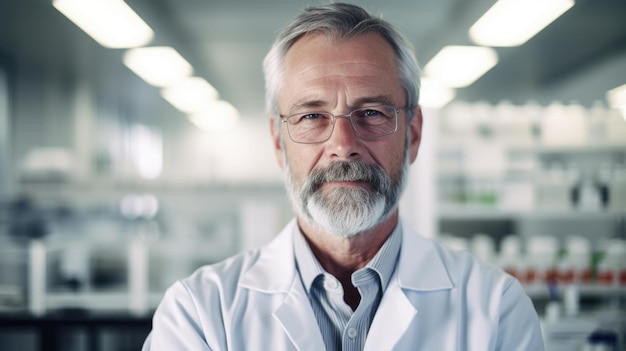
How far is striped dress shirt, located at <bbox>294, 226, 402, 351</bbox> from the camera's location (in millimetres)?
1091

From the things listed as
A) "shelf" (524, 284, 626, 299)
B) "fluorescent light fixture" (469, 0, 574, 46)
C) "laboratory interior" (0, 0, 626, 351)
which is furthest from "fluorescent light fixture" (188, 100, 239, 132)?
"shelf" (524, 284, 626, 299)

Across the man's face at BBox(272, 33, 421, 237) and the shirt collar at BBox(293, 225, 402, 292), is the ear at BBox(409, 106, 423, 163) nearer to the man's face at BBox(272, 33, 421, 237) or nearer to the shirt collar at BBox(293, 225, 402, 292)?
the man's face at BBox(272, 33, 421, 237)

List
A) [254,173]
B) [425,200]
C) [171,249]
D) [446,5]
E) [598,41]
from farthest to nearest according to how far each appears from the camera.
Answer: [254,173], [598,41], [446,5], [171,249], [425,200]

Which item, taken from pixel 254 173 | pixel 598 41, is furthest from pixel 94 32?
pixel 254 173

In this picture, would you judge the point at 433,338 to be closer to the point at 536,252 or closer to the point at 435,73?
the point at 536,252

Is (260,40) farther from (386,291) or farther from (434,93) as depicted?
(386,291)

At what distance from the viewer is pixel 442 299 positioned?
3.71ft

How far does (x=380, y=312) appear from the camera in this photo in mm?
1087

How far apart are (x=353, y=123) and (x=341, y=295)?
38 cm

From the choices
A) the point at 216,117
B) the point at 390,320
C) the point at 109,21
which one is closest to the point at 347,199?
the point at 390,320

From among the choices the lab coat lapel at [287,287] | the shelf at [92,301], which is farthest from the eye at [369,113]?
the shelf at [92,301]

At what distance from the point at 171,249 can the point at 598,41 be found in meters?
4.09

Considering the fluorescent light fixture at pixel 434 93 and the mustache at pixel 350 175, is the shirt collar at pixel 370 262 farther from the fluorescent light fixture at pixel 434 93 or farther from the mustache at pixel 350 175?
the fluorescent light fixture at pixel 434 93

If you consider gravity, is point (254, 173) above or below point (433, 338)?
above
